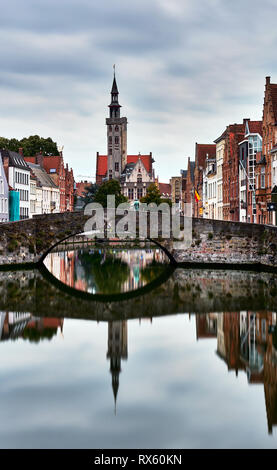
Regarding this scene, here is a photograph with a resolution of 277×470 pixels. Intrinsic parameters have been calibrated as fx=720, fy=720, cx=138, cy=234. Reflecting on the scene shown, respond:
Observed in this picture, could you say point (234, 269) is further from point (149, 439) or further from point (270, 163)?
point (149, 439)

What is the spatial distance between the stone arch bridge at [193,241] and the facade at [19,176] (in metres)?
22.4

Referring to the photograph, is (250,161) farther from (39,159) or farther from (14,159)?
(39,159)

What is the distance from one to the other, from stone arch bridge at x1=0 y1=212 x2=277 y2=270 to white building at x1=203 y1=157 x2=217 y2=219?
2823cm

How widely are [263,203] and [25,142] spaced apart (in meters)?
42.5

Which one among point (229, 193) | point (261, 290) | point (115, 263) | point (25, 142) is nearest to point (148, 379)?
point (261, 290)

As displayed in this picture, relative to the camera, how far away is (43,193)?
73.0 metres

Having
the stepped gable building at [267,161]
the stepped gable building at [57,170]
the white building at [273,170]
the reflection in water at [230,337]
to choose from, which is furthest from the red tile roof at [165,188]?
the reflection in water at [230,337]

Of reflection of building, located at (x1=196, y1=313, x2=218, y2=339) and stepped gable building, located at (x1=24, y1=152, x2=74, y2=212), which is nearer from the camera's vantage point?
reflection of building, located at (x1=196, y1=313, x2=218, y2=339)

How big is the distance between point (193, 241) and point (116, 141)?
86.6m

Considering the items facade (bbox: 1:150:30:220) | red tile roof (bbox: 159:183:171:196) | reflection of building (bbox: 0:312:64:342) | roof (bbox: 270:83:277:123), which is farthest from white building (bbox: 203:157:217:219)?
red tile roof (bbox: 159:183:171:196)

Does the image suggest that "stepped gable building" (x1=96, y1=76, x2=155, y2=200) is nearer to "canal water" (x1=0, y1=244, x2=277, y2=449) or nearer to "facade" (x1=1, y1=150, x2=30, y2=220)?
"facade" (x1=1, y1=150, x2=30, y2=220)

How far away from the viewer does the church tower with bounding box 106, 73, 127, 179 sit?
384 feet

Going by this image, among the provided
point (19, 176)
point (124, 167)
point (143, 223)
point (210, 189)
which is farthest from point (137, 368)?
point (124, 167)

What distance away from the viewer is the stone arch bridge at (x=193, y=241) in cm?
3309
